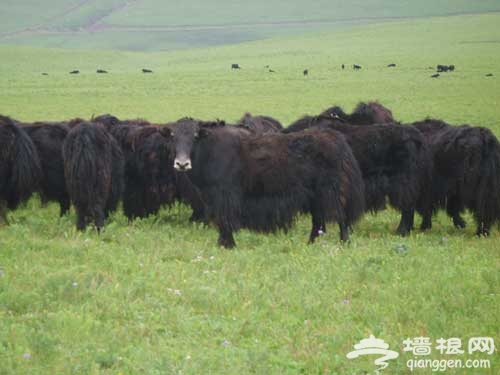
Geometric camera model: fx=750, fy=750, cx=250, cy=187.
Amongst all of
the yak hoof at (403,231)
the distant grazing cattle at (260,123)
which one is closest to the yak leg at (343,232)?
the yak hoof at (403,231)

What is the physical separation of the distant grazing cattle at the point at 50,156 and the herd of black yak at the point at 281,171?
0.01 m

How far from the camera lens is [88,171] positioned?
9.41m

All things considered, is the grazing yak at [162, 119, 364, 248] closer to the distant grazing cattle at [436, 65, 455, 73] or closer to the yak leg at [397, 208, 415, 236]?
Result: the yak leg at [397, 208, 415, 236]

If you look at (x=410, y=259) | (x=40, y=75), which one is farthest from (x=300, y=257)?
(x=40, y=75)

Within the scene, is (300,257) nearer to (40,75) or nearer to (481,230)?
(481,230)

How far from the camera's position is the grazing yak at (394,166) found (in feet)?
32.3

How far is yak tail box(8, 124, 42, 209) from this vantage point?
9.85m

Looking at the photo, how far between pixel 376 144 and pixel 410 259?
271 centimetres

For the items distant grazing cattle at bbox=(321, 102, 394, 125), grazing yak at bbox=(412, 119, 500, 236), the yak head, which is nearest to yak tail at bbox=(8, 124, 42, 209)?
the yak head

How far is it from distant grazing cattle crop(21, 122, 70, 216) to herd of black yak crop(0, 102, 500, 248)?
14mm

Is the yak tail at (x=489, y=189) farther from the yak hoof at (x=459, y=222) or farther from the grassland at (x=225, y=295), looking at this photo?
the yak hoof at (x=459, y=222)

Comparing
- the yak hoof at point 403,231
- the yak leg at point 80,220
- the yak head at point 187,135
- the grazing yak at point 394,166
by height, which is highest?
the yak head at point 187,135

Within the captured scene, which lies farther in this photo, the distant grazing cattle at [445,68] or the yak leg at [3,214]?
the distant grazing cattle at [445,68]

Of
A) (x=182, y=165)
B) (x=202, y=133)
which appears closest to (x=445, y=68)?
(x=202, y=133)
